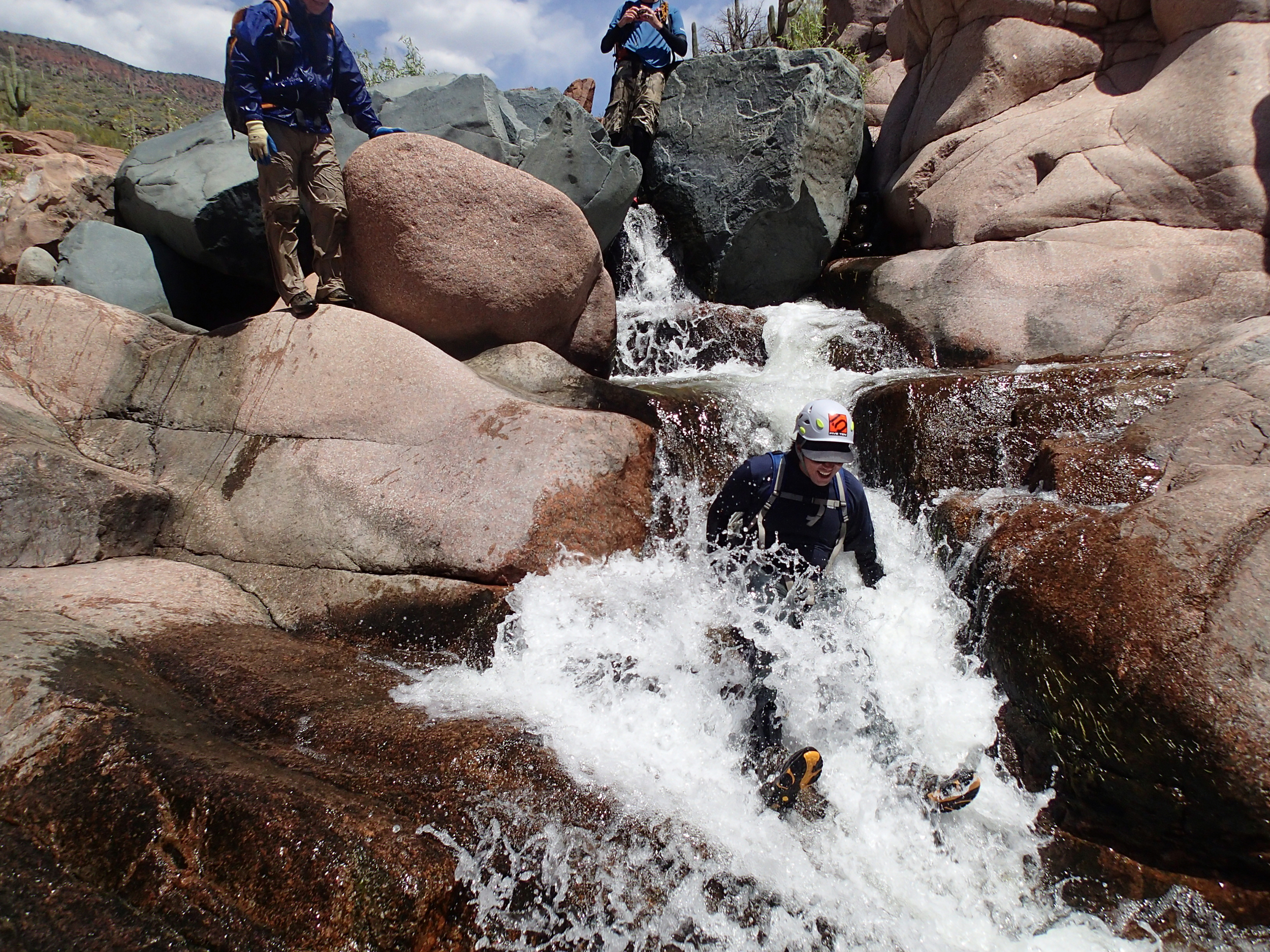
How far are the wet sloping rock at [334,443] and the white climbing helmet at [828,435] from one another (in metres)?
1.67

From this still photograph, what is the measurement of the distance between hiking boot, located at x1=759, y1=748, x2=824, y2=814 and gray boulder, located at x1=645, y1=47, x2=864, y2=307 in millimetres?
7274

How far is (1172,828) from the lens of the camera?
9.73 feet

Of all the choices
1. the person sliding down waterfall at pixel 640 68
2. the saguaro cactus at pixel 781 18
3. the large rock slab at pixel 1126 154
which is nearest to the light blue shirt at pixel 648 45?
the person sliding down waterfall at pixel 640 68

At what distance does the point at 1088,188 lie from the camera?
744cm

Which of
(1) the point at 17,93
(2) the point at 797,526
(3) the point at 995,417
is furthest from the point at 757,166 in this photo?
(1) the point at 17,93

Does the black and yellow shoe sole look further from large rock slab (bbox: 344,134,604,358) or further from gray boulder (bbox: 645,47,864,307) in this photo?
gray boulder (bbox: 645,47,864,307)

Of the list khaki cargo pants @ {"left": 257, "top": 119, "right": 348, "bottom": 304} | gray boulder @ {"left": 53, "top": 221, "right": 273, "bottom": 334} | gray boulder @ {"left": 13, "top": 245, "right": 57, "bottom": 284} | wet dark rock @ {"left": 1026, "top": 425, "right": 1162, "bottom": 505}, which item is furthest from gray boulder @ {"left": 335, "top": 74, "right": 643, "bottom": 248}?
wet dark rock @ {"left": 1026, "top": 425, "right": 1162, "bottom": 505}

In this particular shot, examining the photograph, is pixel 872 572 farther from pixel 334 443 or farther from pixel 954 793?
pixel 334 443

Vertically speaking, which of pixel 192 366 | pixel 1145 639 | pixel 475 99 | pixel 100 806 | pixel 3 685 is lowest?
pixel 1145 639

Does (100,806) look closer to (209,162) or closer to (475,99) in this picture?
(209,162)

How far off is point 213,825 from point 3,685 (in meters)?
0.91

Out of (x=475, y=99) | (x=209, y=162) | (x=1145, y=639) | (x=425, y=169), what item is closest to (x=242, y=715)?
(x=1145, y=639)

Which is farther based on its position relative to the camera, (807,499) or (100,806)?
(807,499)

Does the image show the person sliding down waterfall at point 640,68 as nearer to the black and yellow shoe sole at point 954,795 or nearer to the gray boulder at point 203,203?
the gray boulder at point 203,203
